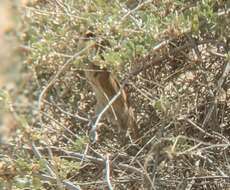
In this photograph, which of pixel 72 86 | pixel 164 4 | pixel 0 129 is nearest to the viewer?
pixel 0 129

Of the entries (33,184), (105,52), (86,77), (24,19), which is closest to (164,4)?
(105,52)

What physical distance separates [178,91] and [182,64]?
0.18 m

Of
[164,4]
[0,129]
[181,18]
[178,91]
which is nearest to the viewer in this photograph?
[0,129]

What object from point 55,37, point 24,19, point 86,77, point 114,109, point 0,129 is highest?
point 24,19

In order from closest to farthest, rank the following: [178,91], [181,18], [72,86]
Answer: [181,18] → [178,91] → [72,86]

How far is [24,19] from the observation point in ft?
6.72

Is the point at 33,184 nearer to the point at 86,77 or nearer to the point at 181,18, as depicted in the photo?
the point at 86,77

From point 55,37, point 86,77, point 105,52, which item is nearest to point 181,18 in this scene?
point 105,52

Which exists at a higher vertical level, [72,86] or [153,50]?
[153,50]

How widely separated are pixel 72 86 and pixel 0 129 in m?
1.08

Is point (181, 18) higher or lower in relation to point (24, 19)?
lower

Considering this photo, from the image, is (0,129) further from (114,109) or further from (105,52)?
(114,109)

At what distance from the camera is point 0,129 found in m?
1.99

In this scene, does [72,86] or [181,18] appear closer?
[181,18]
